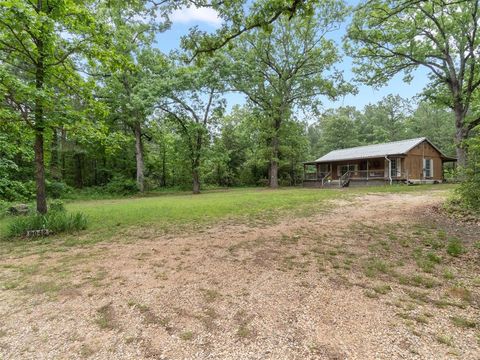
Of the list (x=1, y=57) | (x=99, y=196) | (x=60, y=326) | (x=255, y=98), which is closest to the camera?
(x=60, y=326)

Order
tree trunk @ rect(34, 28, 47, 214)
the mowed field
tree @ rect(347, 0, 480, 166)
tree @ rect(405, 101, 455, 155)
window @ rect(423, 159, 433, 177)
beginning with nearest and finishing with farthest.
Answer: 1. the mowed field
2. tree trunk @ rect(34, 28, 47, 214)
3. tree @ rect(347, 0, 480, 166)
4. window @ rect(423, 159, 433, 177)
5. tree @ rect(405, 101, 455, 155)

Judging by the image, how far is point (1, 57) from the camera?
652 centimetres

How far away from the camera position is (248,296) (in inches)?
126

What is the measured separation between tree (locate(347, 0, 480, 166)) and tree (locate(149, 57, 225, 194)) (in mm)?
9777

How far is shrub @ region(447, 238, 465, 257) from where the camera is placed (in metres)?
4.41

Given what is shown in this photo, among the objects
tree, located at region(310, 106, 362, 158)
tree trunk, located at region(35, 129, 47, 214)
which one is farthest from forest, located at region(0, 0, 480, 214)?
tree, located at region(310, 106, 362, 158)

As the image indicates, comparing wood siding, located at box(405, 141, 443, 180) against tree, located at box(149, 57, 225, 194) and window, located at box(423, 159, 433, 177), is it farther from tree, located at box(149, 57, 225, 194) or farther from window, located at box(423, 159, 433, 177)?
tree, located at box(149, 57, 225, 194)

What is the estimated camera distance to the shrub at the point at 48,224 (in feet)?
21.6

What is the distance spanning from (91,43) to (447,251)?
8.87 metres

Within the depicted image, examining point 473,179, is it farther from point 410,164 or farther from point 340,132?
point 340,132

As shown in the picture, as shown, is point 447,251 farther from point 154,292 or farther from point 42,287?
point 42,287

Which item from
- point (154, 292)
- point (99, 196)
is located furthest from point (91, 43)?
point (99, 196)

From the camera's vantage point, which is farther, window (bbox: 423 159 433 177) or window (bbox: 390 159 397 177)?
window (bbox: 423 159 433 177)

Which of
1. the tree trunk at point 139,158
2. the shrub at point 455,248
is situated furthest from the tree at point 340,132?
the shrub at point 455,248
